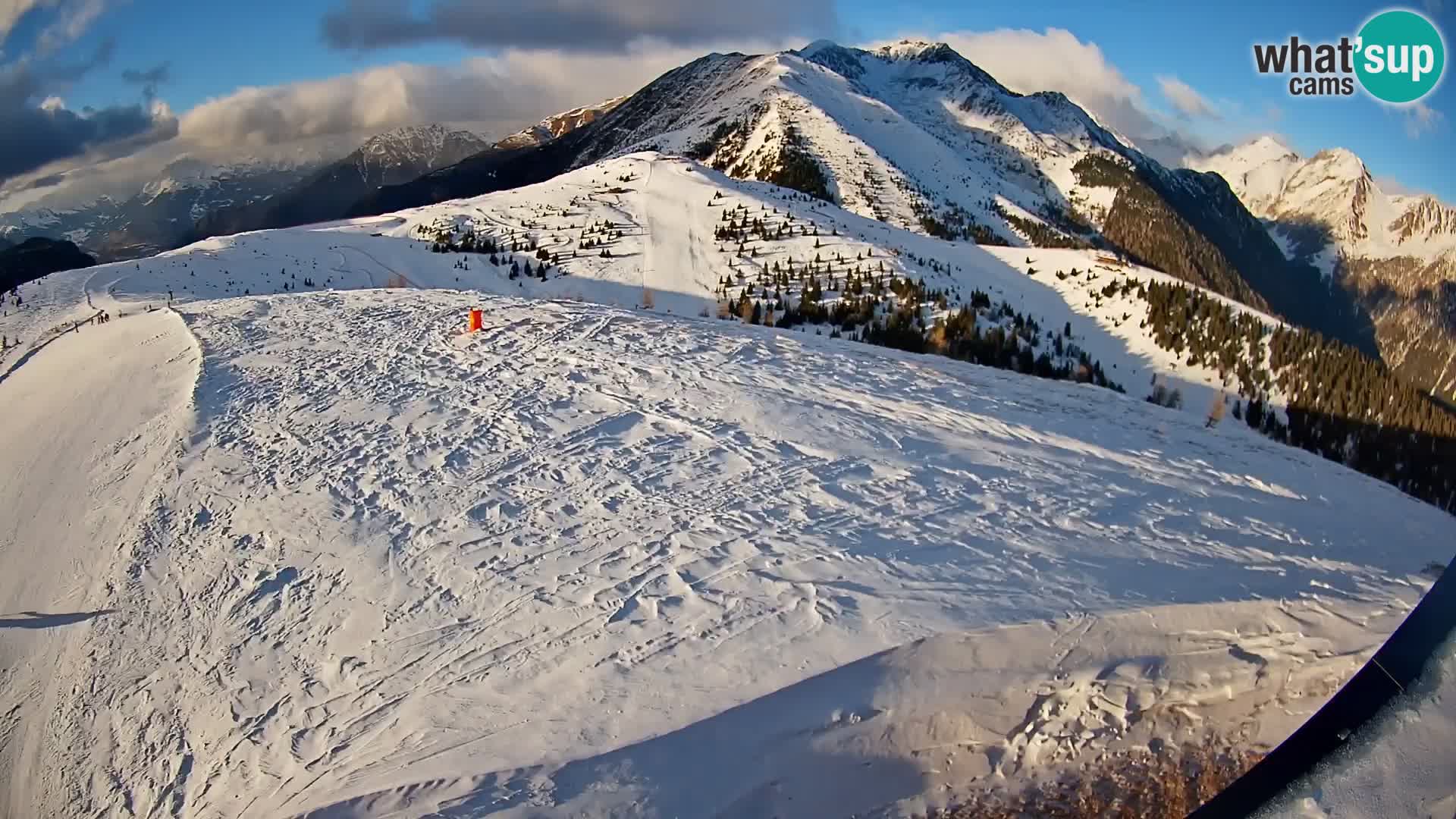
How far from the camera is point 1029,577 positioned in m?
5.18

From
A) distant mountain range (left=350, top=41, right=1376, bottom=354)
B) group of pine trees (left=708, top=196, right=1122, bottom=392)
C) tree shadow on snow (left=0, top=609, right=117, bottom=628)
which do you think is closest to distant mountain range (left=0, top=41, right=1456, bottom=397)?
distant mountain range (left=350, top=41, right=1376, bottom=354)

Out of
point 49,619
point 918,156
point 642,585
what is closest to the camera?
point 642,585

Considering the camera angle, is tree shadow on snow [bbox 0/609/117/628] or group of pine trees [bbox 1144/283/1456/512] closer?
tree shadow on snow [bbox 0/609/117/628]

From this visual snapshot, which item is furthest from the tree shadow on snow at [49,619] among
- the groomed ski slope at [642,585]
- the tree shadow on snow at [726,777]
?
the tree shadow on snow at [726,777]

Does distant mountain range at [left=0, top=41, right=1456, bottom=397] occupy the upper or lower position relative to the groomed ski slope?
upper

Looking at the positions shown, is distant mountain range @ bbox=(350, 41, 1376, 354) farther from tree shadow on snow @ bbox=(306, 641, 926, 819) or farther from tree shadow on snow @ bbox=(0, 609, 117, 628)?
tree shadow on snow @ bbox=(306, 641, 926, 819)

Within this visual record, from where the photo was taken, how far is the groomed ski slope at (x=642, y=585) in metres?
4.02

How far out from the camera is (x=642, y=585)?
5.36 metres

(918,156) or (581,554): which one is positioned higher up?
(918,156)

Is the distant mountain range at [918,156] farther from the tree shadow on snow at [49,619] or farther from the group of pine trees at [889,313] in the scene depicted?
the tree shadow on snow at [49,619]

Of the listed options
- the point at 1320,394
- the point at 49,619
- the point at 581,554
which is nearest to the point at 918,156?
the point at 1320,394

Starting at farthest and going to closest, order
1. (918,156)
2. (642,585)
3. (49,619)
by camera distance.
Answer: (918,156)
(49,619)
(642,585)

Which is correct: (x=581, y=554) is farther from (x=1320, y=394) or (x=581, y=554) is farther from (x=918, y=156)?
(x=918, y=156)

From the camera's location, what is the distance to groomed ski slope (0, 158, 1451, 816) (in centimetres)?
402
